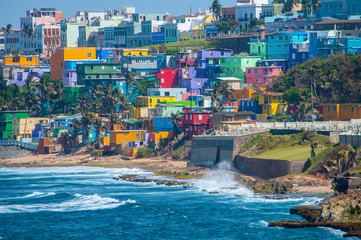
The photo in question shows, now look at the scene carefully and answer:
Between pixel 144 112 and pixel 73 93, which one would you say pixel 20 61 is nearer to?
pixel 73 93

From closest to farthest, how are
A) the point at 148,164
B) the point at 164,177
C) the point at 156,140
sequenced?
the point at 164,177 < the point at 148,164 < the point at 156,140

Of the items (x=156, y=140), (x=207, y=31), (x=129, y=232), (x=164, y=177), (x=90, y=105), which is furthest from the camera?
(x=207, y=31)

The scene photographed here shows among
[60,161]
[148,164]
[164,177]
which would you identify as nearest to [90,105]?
[60,161]

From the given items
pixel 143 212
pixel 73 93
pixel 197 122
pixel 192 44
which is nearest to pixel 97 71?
pixel 73 93

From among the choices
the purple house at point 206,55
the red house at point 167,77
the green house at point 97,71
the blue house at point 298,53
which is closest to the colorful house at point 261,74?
the blue house at point 298,53

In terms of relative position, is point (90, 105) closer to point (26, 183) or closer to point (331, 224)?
point (26, 183)

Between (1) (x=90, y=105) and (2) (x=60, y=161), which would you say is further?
(1) (x=90, y=105)

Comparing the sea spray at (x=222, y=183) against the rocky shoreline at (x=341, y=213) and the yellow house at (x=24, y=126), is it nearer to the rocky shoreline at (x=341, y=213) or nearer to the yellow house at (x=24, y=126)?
the rocky shoreline at (x=341, y=213)
